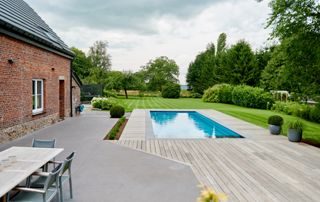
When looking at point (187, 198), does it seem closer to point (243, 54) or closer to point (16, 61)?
point (16, 61)

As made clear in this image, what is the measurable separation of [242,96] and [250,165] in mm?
21469

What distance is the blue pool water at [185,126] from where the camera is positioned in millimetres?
12695

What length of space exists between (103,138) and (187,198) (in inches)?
224

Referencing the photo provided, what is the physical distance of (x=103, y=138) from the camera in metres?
9.70

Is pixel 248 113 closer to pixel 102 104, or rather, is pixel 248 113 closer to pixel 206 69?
pixel 102 104

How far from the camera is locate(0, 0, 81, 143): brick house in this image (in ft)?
27.1

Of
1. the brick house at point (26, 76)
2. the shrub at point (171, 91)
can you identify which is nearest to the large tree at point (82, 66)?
the shrub at point (171, 91)

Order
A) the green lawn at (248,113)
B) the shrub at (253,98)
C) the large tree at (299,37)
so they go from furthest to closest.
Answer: the shrub at (253,98), the green lawn at (248,113), the large tree at (299,37)

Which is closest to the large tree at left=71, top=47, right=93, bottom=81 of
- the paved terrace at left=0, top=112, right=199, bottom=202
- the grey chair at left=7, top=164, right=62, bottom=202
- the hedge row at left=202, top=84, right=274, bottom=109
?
the hedge row at left=202, top=84, right=274, bottom=109

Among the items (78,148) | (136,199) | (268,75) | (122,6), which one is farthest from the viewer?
(268,75)

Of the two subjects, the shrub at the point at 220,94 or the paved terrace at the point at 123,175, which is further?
the shrub at the point at 220,94

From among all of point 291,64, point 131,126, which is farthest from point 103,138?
point 291,64

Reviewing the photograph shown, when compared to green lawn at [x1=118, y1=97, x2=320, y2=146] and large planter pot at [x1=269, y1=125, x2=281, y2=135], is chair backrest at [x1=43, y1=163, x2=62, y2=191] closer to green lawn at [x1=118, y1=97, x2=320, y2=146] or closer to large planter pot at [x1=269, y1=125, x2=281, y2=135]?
green lawn at [x1=118, y1=97, x2=320, y2=146]

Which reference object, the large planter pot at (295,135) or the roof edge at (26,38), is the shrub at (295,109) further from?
the roof edge at (26,38)
